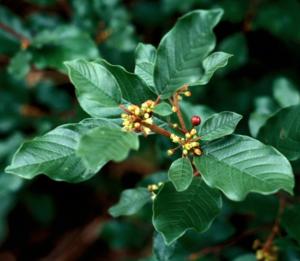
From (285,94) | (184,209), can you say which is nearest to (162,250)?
(184,209)

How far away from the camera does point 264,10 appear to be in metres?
2.20

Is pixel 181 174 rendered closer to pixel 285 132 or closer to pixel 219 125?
pixel 219 125

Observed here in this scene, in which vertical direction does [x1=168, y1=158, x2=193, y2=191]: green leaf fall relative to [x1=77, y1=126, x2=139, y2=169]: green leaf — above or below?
below

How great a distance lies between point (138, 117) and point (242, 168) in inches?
10.5

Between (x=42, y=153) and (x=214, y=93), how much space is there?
1.48 metres

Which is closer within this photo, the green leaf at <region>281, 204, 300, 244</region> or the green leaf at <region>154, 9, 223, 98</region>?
the green leaf at <region>154, 9, 223, 98</region>

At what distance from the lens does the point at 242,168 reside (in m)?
1.07

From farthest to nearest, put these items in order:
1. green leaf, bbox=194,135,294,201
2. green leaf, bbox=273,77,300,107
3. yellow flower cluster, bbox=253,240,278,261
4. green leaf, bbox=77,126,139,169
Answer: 1. green leaf, bbox=273,77,300,107
2. yellow flower cluster, bbox=253,240,278,261
3. green leaf, bbox=194,135,294,201
4. green leaf, bbox=77,126,139,169

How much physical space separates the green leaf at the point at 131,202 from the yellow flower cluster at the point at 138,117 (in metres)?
Result: 0.37

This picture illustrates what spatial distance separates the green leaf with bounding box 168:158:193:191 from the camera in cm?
106

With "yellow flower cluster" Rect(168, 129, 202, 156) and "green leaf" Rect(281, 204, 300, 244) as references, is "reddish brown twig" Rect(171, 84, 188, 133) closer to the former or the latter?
"yellow flower cluster" Rect(168, 129, 202, 156)

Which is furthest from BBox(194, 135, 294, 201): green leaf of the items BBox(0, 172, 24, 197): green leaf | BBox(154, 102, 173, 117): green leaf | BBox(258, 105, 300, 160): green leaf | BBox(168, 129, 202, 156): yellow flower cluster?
BBox(0, 172, 24, 197): green leaf

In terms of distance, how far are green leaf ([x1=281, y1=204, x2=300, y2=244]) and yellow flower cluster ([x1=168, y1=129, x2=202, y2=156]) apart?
0.46 meters

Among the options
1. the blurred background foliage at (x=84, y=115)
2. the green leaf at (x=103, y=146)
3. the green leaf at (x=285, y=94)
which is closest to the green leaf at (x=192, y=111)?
the blurred background foliage at (x=84, y=115)
